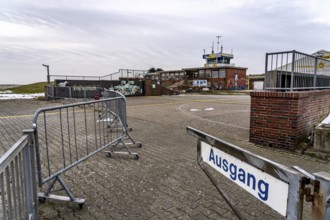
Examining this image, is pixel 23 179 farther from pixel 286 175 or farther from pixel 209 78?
pixel 209 78

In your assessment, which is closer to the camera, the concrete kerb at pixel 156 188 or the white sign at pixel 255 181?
the white sign at pixel 255 181

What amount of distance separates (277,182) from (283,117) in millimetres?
4886

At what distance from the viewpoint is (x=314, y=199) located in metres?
1.21

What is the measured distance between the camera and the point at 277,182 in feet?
4.70

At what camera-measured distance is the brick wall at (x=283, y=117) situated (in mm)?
5605

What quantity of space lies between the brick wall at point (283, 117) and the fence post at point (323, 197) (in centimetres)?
490

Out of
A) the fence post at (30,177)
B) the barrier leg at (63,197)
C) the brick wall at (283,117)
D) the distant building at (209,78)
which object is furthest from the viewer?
the distant building at (209,78)

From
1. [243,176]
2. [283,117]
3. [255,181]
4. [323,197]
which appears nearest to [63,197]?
[243,176]

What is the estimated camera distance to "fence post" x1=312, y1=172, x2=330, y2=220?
115 cm

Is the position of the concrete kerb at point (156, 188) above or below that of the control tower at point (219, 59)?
below

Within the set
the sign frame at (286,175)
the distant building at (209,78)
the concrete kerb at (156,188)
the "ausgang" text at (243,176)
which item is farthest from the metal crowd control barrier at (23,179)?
the distant building at (209,78)

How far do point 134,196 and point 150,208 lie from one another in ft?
1.38

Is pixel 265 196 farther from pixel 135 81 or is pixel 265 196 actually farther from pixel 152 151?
pixel 135 81

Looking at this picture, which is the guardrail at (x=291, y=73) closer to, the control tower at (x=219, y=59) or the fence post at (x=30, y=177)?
the fence post at (x=30, y=177)
